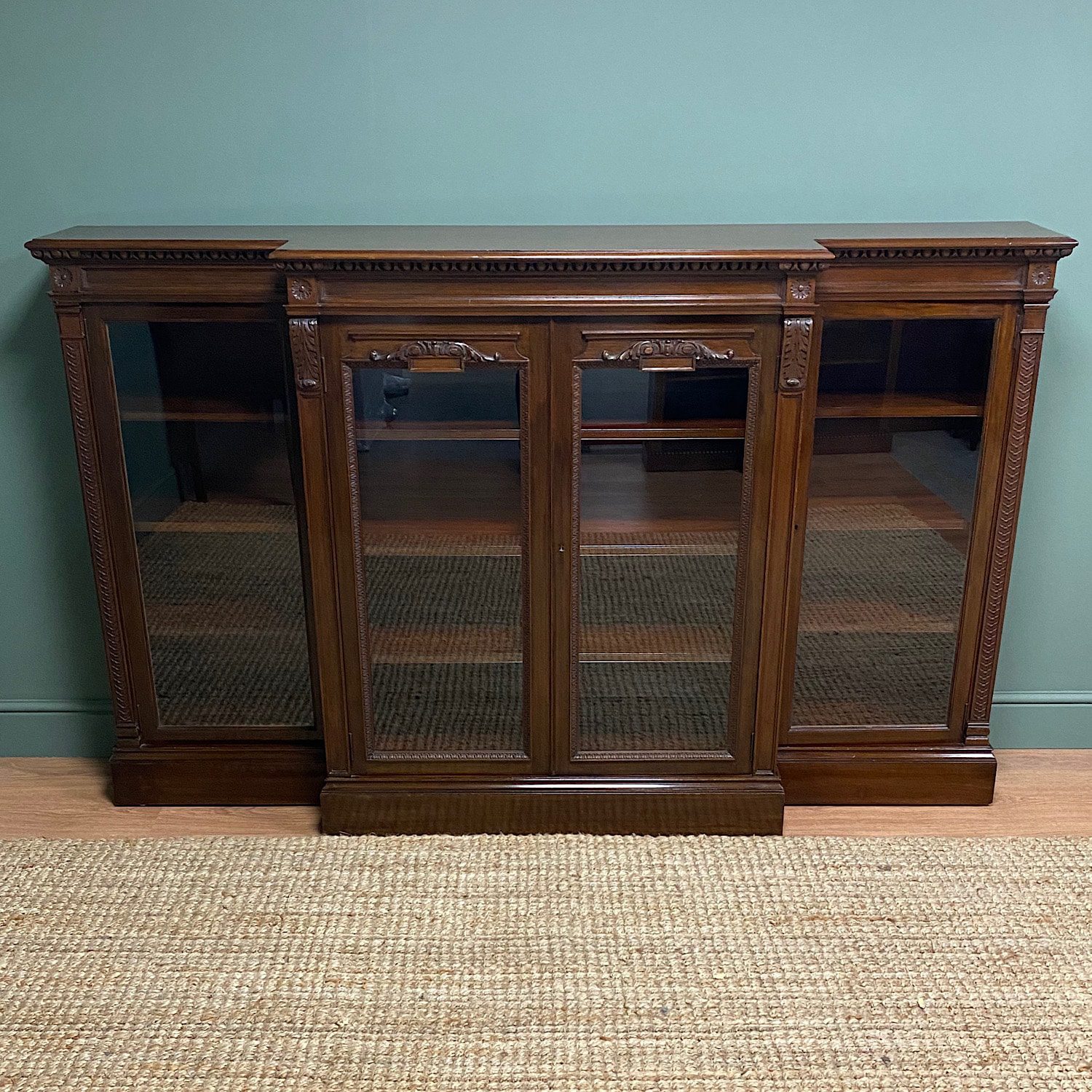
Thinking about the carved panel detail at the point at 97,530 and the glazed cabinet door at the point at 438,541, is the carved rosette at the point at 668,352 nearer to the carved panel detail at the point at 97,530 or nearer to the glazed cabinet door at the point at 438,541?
the glazed cabinet door at the point at 438,541

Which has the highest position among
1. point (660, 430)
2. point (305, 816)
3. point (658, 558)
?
point (660, 430)

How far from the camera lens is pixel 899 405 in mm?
1625

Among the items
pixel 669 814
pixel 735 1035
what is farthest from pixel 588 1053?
pixel 669 814

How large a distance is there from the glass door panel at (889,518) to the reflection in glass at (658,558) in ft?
0.52

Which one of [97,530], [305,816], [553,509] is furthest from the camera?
[305,816]

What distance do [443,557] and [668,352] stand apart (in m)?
0.44

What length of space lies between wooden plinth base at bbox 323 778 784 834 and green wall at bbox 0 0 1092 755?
0.81 m

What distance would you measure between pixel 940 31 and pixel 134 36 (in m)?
1.18

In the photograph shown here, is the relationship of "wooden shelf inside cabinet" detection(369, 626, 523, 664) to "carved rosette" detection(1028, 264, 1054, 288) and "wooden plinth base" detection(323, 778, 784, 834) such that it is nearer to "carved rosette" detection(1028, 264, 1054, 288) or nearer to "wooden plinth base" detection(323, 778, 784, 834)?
"wooden plinth base" detection(323, 778, 784, 834)

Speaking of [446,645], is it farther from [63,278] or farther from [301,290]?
[63,278]

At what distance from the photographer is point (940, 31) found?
1.62 metres

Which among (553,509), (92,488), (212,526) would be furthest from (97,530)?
(553,509)

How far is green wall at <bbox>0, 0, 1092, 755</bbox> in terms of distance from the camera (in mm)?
1616

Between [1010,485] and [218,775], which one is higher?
[1010,485]
